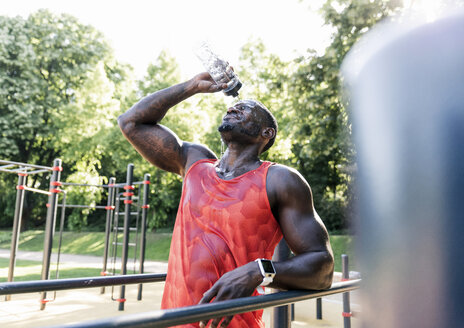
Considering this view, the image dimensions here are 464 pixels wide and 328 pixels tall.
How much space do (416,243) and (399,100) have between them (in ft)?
0.90

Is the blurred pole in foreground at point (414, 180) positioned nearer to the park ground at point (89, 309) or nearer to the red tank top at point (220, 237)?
the red tank top at point (220, 237)

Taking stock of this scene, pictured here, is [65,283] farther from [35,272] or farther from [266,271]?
[35,272]

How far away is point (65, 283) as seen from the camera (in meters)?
1.30

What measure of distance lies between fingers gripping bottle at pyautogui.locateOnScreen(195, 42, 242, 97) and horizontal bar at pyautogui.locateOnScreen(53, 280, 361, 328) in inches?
38.0

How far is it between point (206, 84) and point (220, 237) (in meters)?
0.76

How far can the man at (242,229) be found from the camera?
4.22ft

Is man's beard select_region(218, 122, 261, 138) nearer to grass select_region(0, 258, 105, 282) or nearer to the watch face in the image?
the watch face

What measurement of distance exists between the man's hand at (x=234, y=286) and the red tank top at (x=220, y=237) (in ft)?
0.74

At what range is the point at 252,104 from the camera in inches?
71.5

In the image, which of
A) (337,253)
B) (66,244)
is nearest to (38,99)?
(66,244)

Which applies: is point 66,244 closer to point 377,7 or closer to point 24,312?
point 24,312

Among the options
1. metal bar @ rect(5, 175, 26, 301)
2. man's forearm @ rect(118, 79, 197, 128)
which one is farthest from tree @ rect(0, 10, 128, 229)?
man's forearm @ rect(118, 79, 197, 128)

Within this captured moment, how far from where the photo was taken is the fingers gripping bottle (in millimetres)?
1810

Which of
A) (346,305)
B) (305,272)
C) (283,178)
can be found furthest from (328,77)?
(305,272)
